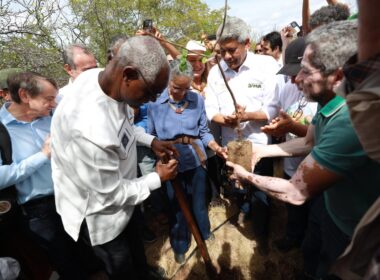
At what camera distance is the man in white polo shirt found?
2.84 m

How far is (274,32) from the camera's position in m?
5.50

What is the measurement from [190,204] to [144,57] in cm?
203

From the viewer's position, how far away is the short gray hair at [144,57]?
1.55 meters

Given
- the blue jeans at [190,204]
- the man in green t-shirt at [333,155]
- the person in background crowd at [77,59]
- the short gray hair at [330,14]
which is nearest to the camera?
the man in green t-shirt at [333,155]

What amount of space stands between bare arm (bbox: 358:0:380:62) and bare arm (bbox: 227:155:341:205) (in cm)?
71

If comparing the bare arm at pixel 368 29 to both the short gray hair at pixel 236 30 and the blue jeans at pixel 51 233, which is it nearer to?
the short gray hair at pixel 236 30

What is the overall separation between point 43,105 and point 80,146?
1.02 meters

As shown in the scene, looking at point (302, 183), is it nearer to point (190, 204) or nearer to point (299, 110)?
point (299, 110)

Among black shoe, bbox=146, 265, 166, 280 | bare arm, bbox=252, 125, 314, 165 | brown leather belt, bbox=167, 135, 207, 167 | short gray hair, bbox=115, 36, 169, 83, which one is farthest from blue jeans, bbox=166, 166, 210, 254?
short gray hair, bbox=115, 36, 169, 83

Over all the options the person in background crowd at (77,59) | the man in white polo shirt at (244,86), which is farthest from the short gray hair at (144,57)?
the person in background crowd at (77,59)

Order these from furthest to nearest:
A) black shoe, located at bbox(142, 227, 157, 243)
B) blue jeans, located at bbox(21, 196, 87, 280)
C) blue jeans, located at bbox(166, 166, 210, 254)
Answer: black shoe, located at bbox(142, 227, 157, 243) → blue jeans, located at bbox(166, 166, 210, 254) → blue jeans, located at bbox(21, 196, 87, 280)

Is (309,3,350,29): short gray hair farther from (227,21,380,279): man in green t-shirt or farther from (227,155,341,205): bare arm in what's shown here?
(227,155,341,205): bare arm

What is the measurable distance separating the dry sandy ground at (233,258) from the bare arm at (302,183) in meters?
1.79

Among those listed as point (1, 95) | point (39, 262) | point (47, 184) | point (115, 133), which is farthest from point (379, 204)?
point (1, 95)
